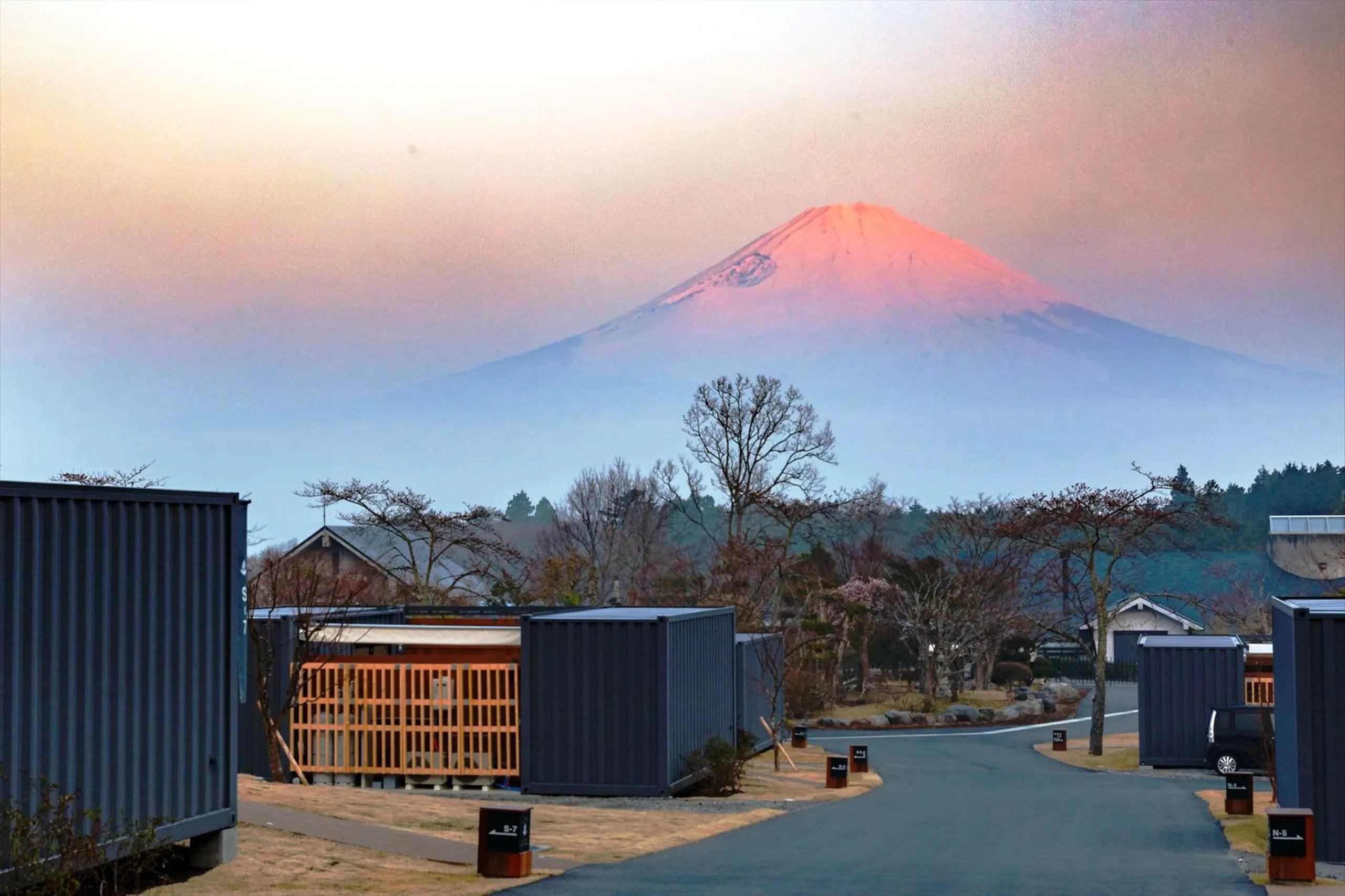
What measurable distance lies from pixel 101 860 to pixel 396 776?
1248 cm

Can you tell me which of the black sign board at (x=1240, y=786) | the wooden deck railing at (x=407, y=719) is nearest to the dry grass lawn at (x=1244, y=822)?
the black sign board at (x=1240, y=786)

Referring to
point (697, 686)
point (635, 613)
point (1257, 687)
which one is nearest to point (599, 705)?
point (635, 613)

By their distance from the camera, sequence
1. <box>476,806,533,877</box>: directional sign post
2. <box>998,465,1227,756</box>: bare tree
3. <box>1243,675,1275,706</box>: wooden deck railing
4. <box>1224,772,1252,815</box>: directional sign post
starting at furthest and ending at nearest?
<box>998,465,1227,756</box>: bare tree
<box>1243,675,1275,706</box>: wooden deck railing
<box>1224,772,1252,815</box>: directional sign post
<box>476,806,533,877</box>: directional sign post

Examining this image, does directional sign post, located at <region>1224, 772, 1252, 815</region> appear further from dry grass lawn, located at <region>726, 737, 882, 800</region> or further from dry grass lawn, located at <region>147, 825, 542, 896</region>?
dry grass lawn, located at <region>147, 825, 542, 896</region>

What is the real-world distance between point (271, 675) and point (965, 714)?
101 ft

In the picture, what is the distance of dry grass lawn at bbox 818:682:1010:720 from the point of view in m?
51.5

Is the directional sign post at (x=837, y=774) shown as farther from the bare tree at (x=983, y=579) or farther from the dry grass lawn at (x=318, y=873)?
the bare tree at (x=983, y=579)

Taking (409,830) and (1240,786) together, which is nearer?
(409,830)

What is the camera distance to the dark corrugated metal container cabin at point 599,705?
21.8 meters

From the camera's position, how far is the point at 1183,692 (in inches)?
1214

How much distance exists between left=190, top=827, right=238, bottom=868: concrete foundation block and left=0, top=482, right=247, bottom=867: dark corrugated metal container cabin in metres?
0.12

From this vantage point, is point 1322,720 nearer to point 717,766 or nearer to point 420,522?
point 717,766

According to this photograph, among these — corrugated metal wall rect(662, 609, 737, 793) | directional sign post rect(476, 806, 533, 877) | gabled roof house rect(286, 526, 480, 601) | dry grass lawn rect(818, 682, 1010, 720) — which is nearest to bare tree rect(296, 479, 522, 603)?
gabled roof house rect(286, 526, 480, 601)

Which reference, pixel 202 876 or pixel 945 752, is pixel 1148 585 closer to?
pixel 945 752
